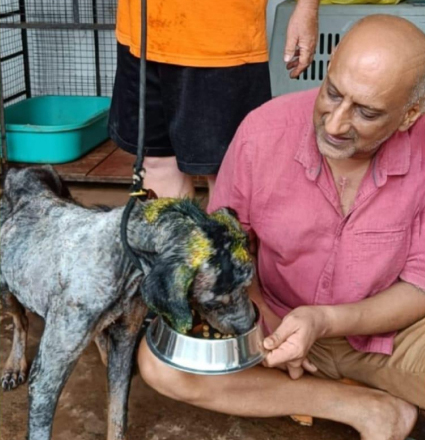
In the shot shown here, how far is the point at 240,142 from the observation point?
2.28 metres

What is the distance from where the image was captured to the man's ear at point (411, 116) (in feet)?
6.94

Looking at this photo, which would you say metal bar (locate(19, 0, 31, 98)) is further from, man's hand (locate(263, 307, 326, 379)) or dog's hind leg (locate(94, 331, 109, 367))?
man's hand (locate(263, 307, 326, 379))

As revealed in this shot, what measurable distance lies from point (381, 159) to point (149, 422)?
1185 millimetres

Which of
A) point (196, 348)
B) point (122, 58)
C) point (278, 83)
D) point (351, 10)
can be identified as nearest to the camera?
point (196, 348)

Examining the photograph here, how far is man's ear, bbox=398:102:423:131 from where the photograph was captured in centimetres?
212

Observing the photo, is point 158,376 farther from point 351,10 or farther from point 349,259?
point 351,10

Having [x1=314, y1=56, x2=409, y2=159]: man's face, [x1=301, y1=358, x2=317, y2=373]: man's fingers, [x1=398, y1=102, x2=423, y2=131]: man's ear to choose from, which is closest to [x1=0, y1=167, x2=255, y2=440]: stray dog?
[x1=314, y1=56, x2=409, y2=159]: man's face

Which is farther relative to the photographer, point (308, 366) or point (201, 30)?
point (201, 30)

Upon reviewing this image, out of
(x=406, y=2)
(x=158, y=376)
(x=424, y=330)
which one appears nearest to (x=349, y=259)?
(x=424, y=330)

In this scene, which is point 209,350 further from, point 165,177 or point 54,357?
point 165,177

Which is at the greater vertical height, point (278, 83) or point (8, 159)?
point (278, 83)

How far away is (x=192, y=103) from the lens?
265 centimetres

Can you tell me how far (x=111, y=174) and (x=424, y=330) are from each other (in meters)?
2.75

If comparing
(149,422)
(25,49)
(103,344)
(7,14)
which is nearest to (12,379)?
(103,344)
